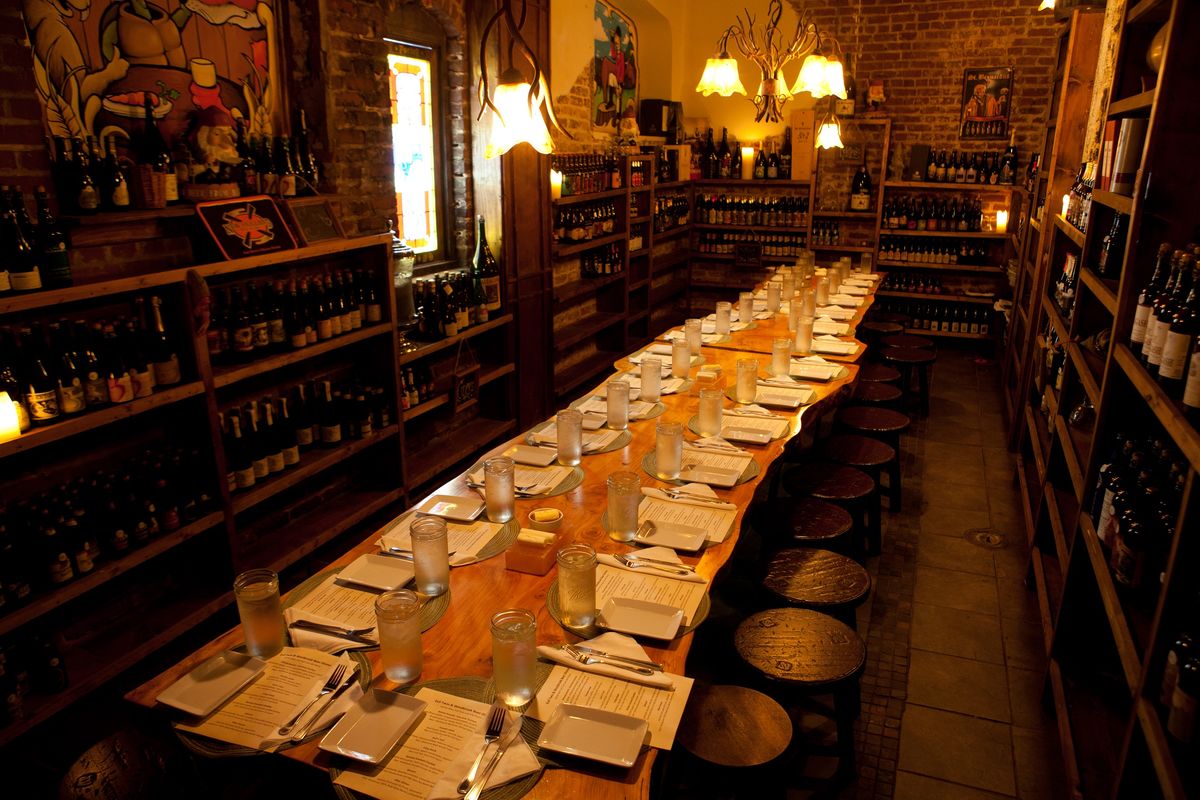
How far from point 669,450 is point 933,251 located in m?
6.45

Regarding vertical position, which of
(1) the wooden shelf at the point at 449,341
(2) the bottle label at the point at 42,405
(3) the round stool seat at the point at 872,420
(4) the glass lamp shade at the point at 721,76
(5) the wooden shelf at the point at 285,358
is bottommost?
(3) the round stool seat at the point at 872,420

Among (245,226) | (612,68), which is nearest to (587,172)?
(612,68)

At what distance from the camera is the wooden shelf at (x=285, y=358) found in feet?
9.46

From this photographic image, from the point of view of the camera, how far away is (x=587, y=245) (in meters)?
5.96

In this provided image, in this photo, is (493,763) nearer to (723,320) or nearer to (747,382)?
(747,382)

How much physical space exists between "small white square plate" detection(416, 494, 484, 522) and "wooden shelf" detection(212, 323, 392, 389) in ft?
3.55

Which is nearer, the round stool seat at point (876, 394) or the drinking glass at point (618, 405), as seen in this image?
the drinking glass at point (618, 405)

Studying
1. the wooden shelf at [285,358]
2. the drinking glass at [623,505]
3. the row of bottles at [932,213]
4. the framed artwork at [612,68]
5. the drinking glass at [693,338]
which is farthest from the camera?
the row of bottles at [932,213]

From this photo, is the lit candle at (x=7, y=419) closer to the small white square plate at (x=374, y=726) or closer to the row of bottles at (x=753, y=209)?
the small white square plate at (x=374, y=726)

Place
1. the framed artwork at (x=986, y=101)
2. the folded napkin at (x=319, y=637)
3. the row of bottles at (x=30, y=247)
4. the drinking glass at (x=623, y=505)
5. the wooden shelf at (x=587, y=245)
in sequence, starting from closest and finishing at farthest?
the folded napkin at (x=319, y=637) → the drinking glass at (x=623, y=505) → the row of bottles at (x=30, y=247) → the wooden shelf at (x=587, y=245) → the framed artwork at (x=986, y=101)

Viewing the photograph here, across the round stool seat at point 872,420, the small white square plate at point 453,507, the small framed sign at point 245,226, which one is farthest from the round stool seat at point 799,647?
the small framed sign at point 245,226

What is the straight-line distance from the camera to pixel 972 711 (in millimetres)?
2795

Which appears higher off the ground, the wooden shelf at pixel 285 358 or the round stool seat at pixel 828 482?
the wooden shelf at pixel 285 358

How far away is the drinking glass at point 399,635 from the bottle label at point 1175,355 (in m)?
1.74
